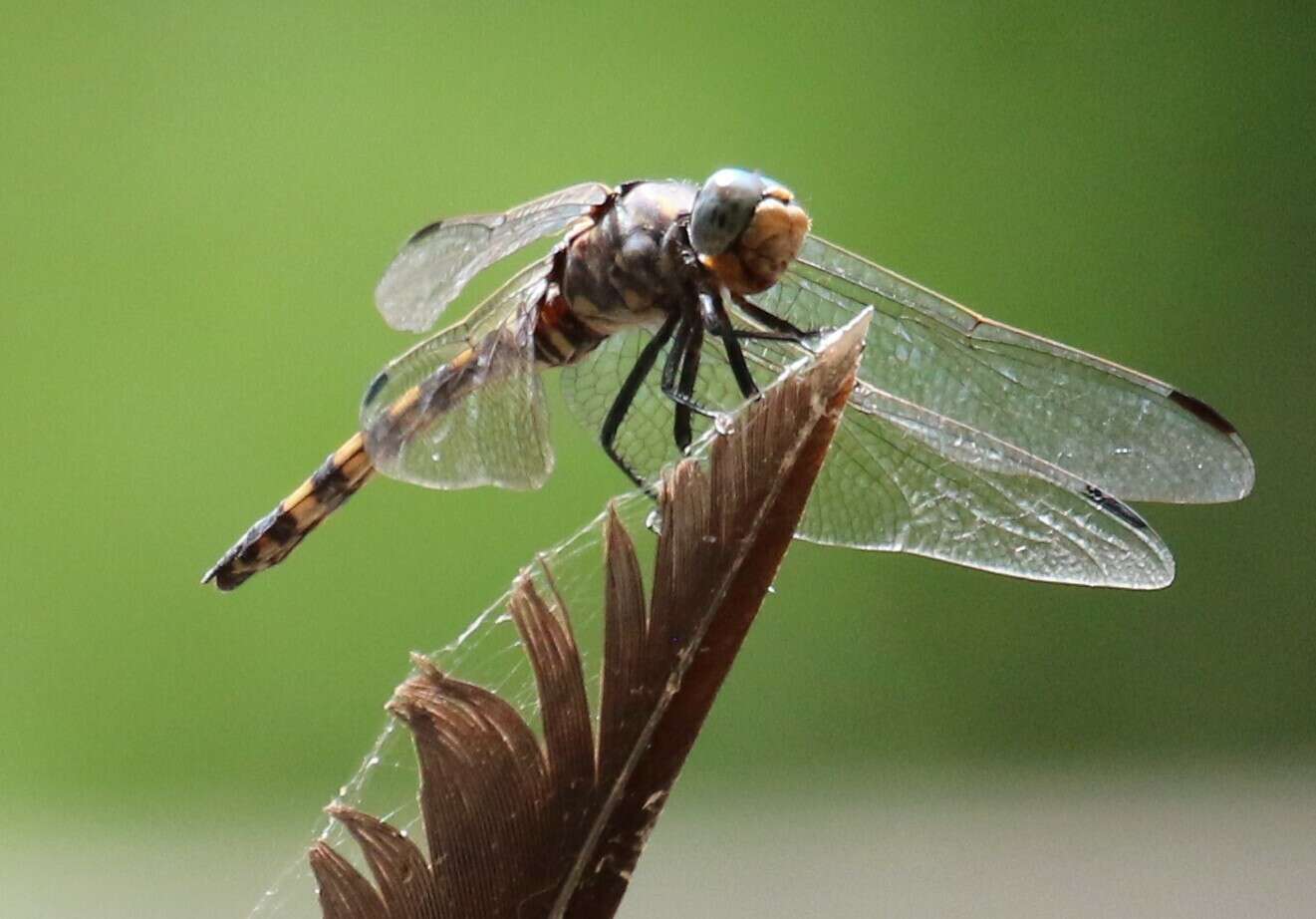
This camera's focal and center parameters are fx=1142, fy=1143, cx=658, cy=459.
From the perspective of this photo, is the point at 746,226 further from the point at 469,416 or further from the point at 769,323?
the point at 469,416

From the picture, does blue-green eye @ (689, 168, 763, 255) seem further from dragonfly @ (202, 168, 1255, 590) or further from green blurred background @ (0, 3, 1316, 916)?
green blurred background @ (0, 3, 1316, 916)

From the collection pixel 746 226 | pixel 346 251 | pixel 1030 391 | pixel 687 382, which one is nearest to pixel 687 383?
pixel 687 382

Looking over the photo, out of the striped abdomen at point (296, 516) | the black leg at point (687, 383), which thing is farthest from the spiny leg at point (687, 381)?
the striped abdomen at point (296, 516)

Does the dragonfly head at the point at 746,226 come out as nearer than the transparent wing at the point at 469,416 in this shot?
Yes

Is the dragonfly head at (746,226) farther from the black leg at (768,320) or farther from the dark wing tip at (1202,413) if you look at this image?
the dark wing tip at (1202,413)

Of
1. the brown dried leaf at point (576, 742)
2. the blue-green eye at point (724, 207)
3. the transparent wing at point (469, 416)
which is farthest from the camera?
the transparent wing at point (469, 416)

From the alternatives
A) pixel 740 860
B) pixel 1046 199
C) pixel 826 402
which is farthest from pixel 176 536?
pixel 826 402

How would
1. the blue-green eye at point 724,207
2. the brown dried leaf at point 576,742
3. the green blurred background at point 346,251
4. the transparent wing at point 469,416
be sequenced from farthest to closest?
the green blurred background at point 346,251 → the transparent wing at point 469,416 → the blue-green eye at point 724,207 → the brown dried leaf at point 576,742

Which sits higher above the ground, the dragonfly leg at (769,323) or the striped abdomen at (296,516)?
the dragonfly leg at (769,323)
